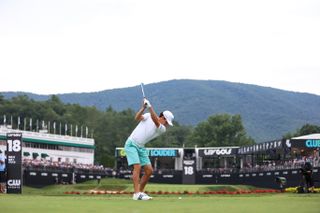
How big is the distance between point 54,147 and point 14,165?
98112 mm

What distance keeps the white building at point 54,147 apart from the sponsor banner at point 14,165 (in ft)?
256

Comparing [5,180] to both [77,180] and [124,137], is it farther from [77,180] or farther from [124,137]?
[124,137]

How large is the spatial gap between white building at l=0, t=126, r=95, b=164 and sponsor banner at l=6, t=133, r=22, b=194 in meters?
77.9

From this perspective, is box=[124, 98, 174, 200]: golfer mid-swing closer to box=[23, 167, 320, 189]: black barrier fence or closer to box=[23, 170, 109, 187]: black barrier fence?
box=[23, 167, 320, 189]: black barrier fence

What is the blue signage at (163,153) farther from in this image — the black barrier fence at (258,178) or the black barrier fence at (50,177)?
the black barrier fence at (50,177)

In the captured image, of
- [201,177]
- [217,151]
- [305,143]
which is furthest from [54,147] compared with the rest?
[305,143]

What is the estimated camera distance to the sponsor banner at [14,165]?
30.3 metres

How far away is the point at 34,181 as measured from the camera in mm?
54688

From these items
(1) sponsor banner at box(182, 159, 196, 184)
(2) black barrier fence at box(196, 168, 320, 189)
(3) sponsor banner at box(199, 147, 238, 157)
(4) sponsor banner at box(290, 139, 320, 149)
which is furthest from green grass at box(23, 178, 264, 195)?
(3) sponsor banner at box(199, 147, 238, 157)

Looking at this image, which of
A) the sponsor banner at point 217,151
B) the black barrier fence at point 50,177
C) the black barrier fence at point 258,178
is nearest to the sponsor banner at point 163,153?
the sponsor banner at point 217,151

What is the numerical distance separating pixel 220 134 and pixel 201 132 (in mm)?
4346

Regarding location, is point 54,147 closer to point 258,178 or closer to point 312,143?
point 312,143

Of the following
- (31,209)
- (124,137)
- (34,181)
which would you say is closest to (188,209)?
(31,209)

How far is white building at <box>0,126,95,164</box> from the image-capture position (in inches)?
4589
